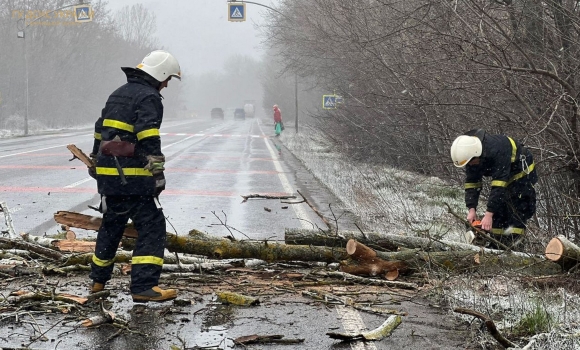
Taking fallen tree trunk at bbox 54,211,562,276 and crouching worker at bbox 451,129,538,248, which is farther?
crouching worker at bbox 451,129,538,248

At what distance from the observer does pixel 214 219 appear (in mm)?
11336

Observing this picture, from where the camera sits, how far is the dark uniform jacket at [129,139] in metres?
5.63

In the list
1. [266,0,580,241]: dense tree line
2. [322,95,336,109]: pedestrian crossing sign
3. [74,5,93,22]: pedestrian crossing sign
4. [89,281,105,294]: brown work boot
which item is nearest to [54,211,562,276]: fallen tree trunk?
[266,0,580,241]: dense tree line

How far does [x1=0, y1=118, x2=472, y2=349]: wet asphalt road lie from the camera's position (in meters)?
4.96

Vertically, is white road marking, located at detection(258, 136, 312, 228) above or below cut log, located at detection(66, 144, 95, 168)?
below

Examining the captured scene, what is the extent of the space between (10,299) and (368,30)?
417 inches

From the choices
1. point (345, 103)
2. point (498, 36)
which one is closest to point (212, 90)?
point (345, 103)

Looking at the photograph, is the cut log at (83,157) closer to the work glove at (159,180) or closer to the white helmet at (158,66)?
the work glove at (159,180)

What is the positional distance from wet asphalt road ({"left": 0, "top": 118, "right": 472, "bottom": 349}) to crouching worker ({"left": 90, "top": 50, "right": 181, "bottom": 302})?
0.29m

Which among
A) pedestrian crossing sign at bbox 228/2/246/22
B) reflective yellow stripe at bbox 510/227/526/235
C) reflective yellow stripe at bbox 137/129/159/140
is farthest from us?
pedestrian crossing sign at bbox 228/2/246/22

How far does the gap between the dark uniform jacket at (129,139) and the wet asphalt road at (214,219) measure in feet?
3.01

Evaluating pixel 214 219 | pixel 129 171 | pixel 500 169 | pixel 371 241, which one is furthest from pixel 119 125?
pixel 214 219

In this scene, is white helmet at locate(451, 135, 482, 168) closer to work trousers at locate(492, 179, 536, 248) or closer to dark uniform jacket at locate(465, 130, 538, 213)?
dark uniform jacket at locate(465, 130, 538, 213)

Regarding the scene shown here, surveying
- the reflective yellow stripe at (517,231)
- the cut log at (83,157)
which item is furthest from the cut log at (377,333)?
the reflective yellow stripe at (517,231)
